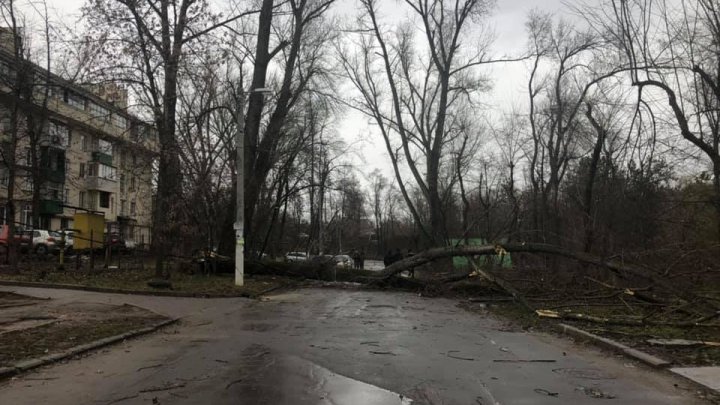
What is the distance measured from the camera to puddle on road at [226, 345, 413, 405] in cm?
643

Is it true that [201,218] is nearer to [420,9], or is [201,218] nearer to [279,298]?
[279,298]

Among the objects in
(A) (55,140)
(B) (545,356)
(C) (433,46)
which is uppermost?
(C) (433,46)

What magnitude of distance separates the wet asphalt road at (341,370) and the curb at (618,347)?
0.78 ft

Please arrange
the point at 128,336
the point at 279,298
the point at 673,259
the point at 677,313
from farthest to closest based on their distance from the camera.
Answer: the point at 279,298 < the point at 673,259 < the point at 677,313 < the point at 128,336

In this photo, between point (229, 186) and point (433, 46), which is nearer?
point (229, 186)

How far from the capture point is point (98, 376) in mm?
7633

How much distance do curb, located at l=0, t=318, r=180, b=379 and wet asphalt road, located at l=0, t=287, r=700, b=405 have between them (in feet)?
0.53

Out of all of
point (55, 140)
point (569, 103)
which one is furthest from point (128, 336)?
point (569, 103)

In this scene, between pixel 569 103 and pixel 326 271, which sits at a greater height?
pixel 569 103

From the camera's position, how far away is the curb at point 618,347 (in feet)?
28.3

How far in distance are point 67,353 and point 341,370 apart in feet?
13.2

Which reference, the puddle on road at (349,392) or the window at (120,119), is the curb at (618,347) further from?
the window at (120,119)

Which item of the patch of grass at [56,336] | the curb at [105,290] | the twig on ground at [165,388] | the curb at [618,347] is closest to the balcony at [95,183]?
the curb at [105,290]

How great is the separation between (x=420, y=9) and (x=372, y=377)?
99.9 feet
